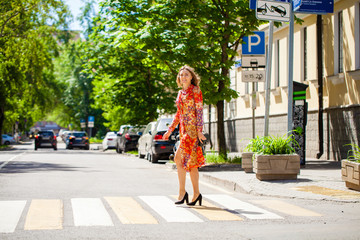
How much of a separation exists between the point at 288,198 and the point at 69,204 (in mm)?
3462

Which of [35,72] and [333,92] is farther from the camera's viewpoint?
[35,72]

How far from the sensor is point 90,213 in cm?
771

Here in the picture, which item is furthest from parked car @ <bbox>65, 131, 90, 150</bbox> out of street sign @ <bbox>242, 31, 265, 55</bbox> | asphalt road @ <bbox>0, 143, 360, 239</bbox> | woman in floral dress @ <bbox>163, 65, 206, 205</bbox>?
woman in floral dress @ <bbox>163, 65, 206, 205</bbox>

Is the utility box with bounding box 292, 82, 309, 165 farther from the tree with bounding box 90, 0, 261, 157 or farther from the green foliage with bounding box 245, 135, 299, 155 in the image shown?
the green foliage with bounding box 245, 135, 299, 155

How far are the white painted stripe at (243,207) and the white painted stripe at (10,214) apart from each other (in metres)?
2.87

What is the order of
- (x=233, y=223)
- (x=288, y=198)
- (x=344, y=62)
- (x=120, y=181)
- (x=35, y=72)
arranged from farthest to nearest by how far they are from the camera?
(x=35, y=72)
(x=344, y=62)
(x=120, y=181)
(x=288, y=198)
(x=233, y=223)

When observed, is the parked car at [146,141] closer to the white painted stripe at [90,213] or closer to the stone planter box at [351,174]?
the stone planter box at [351,174]

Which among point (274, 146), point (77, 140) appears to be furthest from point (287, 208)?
point (77, 140)

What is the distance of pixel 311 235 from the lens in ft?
20.0

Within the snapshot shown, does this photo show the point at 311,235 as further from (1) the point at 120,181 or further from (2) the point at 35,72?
(2) the point at 35,72

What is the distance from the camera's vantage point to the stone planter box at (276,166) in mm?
11539

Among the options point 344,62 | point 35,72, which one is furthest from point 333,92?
point 35,72

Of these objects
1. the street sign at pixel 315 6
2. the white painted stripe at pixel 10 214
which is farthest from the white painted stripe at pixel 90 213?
the street sign at pixel 315 6

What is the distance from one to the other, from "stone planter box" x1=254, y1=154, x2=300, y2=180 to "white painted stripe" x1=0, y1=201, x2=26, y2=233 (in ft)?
15.6
